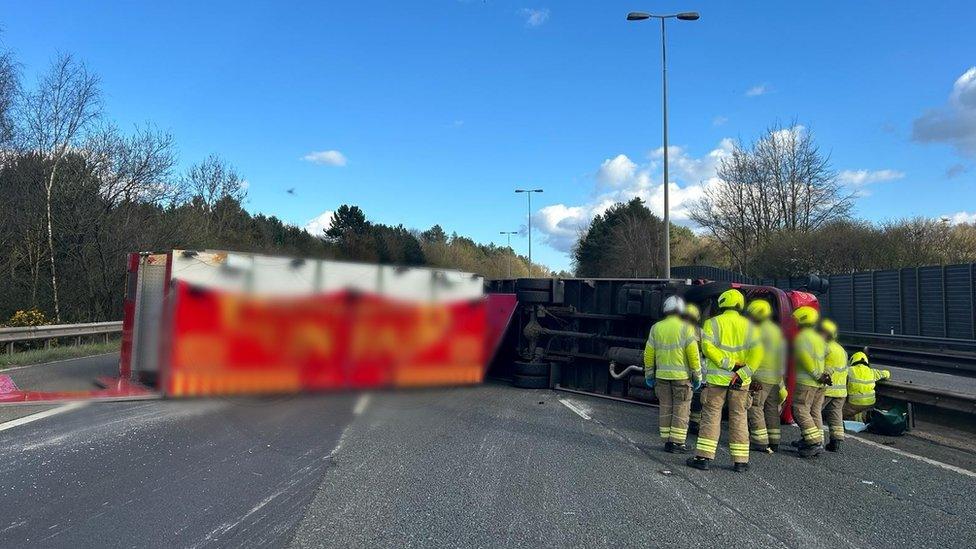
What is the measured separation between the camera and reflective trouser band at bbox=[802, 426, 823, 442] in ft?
21.5

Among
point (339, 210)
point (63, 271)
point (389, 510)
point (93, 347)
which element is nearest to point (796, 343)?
point (389, 510)

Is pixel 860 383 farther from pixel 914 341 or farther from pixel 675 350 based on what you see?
pixel 914 341

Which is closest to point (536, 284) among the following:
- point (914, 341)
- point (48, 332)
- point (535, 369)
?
point (535, 369)

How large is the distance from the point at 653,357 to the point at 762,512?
Answer: 8.09ft

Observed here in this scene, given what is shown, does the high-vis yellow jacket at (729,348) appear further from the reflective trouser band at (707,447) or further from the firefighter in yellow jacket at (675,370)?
the reflective trouser band at (707,447)

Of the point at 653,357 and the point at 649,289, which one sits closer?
the point at 653,357

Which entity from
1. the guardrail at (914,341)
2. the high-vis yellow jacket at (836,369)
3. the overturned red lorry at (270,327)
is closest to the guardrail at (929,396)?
the high-vis yellow jacket at (836,369)

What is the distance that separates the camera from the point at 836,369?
6.88 metres

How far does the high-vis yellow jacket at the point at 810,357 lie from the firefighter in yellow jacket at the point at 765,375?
0.80ft

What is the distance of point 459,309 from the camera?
10242mm

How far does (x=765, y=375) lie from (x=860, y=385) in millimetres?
1499

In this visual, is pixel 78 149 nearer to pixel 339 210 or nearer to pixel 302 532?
pixel 339 210

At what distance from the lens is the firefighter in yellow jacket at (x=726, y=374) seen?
19.8ft

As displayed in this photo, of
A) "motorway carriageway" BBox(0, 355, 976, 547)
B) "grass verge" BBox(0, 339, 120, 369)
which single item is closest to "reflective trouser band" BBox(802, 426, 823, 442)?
"motorway carriageway" BBox(0, 355, 976, 547)
